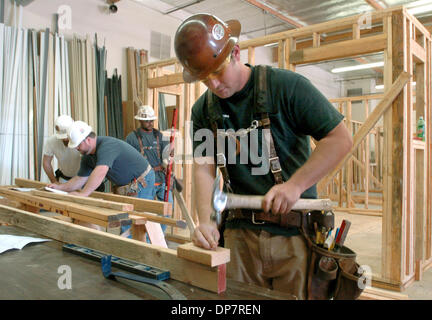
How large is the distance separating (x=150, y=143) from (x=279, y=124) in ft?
13.8

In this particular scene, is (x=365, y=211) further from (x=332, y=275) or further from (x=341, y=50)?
(x=332, y=275)

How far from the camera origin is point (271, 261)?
66.6 inches

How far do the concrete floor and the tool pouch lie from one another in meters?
2.54

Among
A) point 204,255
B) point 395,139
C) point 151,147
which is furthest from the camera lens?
point 151,147

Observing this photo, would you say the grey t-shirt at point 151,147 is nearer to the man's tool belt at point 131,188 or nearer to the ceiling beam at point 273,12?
the man's tool belt at point 131,188

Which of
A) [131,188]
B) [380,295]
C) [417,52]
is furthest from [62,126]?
[417,52]

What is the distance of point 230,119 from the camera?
5.81 feet

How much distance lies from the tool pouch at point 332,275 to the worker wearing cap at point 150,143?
155 inches

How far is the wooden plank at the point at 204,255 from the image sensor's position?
1.23 meters

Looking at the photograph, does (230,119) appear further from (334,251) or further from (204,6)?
(204,6)

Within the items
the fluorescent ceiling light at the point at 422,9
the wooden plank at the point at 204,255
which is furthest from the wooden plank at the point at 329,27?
the fluorescent ceiling light at the point at 422,9

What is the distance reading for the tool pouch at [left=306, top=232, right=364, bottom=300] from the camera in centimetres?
160

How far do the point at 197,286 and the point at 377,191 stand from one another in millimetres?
11883

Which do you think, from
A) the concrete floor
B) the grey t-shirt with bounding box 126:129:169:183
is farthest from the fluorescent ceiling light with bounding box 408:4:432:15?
the grey t-shirt with bounding box 126:129:169:183
